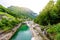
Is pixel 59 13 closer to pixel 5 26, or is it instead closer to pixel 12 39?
pixel 12 39

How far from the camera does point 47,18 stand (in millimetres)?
16734

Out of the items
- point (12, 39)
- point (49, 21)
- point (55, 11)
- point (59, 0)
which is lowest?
point (12, 39)

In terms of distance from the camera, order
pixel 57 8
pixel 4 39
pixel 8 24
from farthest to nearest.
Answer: pixel 8 24, pixel 57 8, pixel 4 39

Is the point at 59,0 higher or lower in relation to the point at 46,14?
higher

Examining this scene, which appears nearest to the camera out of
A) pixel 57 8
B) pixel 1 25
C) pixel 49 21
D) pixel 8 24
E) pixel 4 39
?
pixel 4 39

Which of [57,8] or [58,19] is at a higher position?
[57,8]

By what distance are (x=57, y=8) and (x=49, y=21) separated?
81.5 inches

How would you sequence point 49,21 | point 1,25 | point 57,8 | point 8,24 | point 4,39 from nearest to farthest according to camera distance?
point 4,39 < point 57,8 < point 49,21 < point 1,25 < point 8,24

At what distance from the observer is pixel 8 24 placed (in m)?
20.4

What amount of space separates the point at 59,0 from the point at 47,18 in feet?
8.28

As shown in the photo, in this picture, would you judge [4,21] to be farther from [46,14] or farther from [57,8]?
[57,8]

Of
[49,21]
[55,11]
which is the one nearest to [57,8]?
[55,11]

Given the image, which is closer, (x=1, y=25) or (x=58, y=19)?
(x=58, y=19)

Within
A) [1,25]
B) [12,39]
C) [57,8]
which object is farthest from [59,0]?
[1,25]
